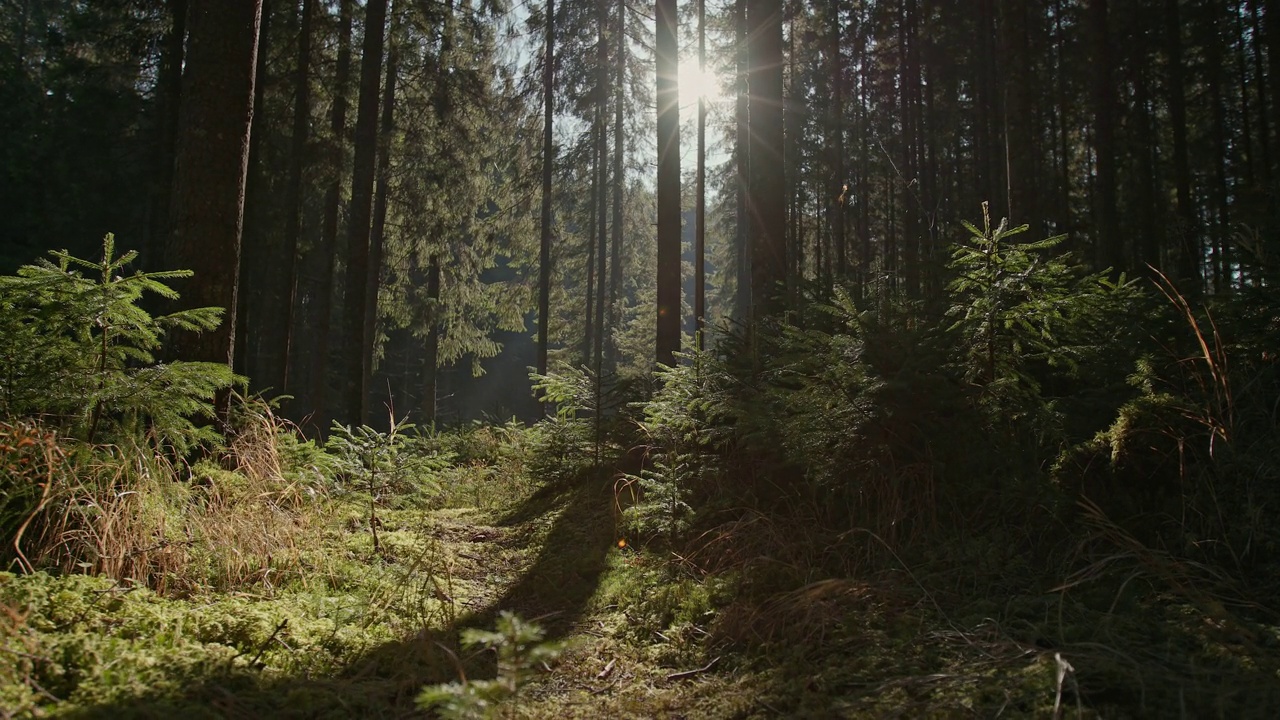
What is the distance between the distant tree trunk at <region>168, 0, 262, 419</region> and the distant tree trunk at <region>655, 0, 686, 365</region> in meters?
6.28

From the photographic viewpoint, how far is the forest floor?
220 cm

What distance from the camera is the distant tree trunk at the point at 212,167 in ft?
Answer: 17.9

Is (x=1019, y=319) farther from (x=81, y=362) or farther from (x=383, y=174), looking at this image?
(x=383, y=174)

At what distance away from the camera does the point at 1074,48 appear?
20203mm

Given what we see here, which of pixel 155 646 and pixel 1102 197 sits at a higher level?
pixel 1102 197

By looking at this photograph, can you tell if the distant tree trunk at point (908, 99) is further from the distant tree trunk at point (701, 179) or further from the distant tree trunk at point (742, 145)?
the distant tree trunk at point (701, 179)

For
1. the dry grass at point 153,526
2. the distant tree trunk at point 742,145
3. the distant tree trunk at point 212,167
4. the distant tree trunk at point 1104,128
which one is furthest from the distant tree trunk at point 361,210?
the distant tree trunk at point 1104,128

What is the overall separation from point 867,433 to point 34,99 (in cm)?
3592

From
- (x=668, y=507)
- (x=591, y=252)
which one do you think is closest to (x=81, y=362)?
(x=668, y=507)

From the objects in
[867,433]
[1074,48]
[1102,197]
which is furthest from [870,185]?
[867,433]

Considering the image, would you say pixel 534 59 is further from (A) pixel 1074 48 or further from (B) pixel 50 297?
(B) pixel 50 297

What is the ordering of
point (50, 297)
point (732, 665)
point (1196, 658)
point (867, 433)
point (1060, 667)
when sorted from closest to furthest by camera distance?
1. point (1060, 667)
2. point (1196, 658)
3. point (732, 665)
4. point (50, 297)
5. point (867, 433)

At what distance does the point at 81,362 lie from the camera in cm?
378

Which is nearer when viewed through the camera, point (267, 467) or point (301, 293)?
point (267, 467)
